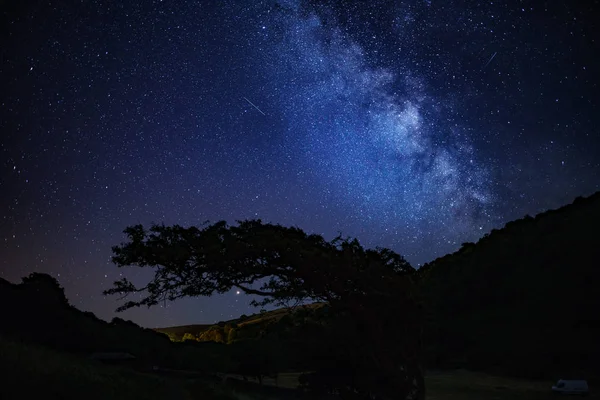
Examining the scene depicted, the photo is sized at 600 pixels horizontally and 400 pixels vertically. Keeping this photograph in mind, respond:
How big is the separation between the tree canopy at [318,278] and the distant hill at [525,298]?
2549 centimetres

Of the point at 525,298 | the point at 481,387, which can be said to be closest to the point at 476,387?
the point at 481,387

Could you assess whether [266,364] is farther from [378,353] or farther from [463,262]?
[463,262]

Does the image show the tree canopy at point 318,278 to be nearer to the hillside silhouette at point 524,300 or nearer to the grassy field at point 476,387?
the grassy field at point 476,387

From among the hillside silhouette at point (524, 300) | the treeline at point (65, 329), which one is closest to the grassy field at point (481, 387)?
the hillside silhouette at point (524, 300)

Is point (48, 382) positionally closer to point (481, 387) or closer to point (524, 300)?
point (481, 387)

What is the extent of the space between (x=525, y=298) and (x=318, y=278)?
4458 centimetres

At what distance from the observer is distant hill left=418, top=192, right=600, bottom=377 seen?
4300 centimetres

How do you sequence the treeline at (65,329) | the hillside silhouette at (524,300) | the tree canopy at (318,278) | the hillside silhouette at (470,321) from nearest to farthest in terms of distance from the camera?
the tree canopy at (318,278) < the hillside silhouette at (470,321) < the treeline at (65,329) < the hillside silhouette at (524,300)

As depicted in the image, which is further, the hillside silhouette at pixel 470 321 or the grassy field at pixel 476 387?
the grassy field at pixel 476 387

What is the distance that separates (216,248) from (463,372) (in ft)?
134

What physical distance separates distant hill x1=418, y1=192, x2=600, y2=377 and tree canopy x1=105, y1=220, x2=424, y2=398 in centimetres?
2549

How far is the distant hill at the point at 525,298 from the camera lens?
43000 millimetres

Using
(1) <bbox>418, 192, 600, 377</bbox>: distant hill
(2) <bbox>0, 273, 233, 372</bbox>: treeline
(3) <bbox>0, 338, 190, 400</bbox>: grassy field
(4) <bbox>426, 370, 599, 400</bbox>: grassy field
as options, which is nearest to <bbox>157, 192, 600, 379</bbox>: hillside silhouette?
(1) <bbox>418, 192, 600, 377</bbox>: distant hill

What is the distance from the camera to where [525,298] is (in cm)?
5066
